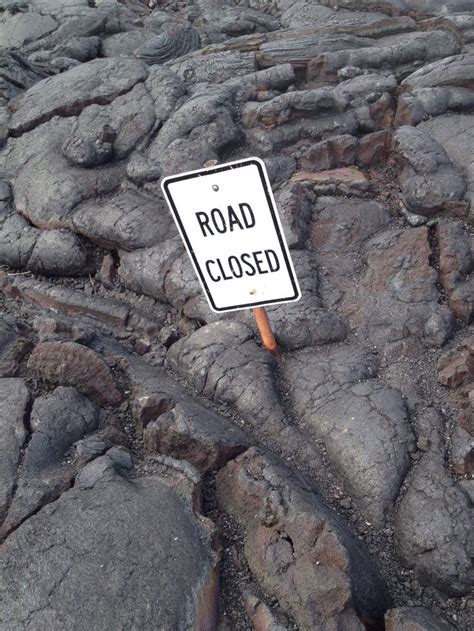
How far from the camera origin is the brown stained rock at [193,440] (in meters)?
2.68

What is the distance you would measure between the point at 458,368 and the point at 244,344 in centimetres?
124

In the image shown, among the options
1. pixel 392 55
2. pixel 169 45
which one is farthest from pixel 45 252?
pixel 392 55

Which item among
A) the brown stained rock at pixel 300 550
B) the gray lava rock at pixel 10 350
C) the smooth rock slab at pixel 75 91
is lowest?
the brown stained rock at pixel 300 550

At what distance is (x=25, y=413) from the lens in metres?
2.76

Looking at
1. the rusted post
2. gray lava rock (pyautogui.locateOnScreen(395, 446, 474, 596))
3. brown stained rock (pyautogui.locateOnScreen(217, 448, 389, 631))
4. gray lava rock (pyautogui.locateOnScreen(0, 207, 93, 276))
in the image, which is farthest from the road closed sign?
gray lava rock (pyautogui.locateOnScreen(0, 207, 93, 276))

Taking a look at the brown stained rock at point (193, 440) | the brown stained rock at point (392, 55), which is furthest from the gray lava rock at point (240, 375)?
the brown stained rock at point (392, 55)

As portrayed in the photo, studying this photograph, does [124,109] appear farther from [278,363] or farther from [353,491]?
[353,491]

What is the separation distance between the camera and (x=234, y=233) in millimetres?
2699

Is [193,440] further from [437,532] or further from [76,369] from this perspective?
[437,532]

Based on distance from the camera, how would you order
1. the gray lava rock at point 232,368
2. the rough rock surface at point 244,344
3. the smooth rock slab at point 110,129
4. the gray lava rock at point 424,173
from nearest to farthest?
the rough rock surface at point 244,344
the gray lava rock at point 232,368
the gray lava rock at point 424,173
the smooth rock slab at point 110,129

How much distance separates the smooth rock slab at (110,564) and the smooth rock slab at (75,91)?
13.5 ft

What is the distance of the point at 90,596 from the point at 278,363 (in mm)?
1704

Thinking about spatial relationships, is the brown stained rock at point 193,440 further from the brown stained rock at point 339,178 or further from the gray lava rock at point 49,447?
the brown stained rock at point 339,178

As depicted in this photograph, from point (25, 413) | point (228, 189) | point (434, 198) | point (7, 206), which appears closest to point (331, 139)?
point (434, 198)
